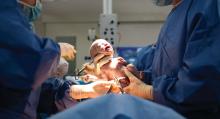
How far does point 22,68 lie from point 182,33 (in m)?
0.72

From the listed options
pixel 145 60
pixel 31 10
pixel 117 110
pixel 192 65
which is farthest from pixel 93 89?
pixel 117 110

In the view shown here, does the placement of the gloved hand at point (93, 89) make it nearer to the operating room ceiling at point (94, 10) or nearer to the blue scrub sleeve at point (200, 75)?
the blue scrub sleeve at point (200, 75)

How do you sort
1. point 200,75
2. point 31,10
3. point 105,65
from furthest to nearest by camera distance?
point 105,65 → point 31,10 → point 200,75

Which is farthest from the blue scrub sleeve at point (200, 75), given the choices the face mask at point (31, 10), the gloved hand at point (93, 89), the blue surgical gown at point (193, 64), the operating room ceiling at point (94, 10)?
the operating room ceiling at point (94, 10)

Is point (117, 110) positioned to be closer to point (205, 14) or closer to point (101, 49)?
point (205, 14)

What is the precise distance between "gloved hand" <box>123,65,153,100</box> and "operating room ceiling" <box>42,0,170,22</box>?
4.80 meters

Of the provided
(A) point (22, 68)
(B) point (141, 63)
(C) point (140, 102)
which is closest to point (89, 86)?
(B) point (141, 63)

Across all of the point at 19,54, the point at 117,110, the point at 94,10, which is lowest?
the point at 117,110

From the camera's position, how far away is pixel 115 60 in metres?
2.11

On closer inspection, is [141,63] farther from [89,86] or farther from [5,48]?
[5,48]

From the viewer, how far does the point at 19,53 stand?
1445 mm

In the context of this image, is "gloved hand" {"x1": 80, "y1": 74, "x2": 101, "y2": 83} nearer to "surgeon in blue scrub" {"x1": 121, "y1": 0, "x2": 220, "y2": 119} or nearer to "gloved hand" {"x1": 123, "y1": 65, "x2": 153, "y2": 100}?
"gloved hand" {"x1": 123, "y1": 65, "x2": 153, "y2": 100}

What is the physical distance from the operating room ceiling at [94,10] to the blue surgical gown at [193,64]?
495cm

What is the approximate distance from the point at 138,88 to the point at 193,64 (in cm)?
39
